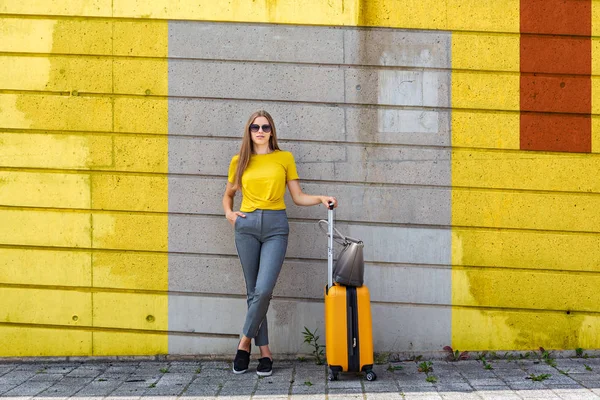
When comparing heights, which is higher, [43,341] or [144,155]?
[144,155]

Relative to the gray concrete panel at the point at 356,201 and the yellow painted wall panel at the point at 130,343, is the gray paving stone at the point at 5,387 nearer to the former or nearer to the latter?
the yellow painted wall panel at the point at 130,343

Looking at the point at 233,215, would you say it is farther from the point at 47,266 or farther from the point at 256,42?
the point at 47,266

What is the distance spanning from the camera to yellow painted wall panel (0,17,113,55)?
6.20 m

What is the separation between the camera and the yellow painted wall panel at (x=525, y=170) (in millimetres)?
6203

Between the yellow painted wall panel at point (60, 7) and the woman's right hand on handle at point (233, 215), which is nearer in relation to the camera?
the woman's right hand on handle at point (233, 215)

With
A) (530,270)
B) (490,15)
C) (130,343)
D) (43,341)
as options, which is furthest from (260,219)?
(490,15)

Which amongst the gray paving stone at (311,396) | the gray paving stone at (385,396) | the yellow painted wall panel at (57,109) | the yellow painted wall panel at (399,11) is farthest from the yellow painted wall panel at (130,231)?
the yellow painted wall panel at (399,11)

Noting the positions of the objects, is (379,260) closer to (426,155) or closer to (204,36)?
(426,155)

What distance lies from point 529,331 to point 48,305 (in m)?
4.01

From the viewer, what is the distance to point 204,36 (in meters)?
6.21

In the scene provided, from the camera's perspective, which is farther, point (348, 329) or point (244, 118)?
point (244, 118)

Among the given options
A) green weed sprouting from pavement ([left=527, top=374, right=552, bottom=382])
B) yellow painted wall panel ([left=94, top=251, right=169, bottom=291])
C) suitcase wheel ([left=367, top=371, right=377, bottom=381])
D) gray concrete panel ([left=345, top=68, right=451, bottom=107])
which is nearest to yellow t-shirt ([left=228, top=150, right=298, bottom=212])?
gray concrete panel ([left=345, top=68, right=451, bottom=107])

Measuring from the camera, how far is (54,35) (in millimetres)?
6203

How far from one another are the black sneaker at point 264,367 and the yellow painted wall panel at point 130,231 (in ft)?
4.21
